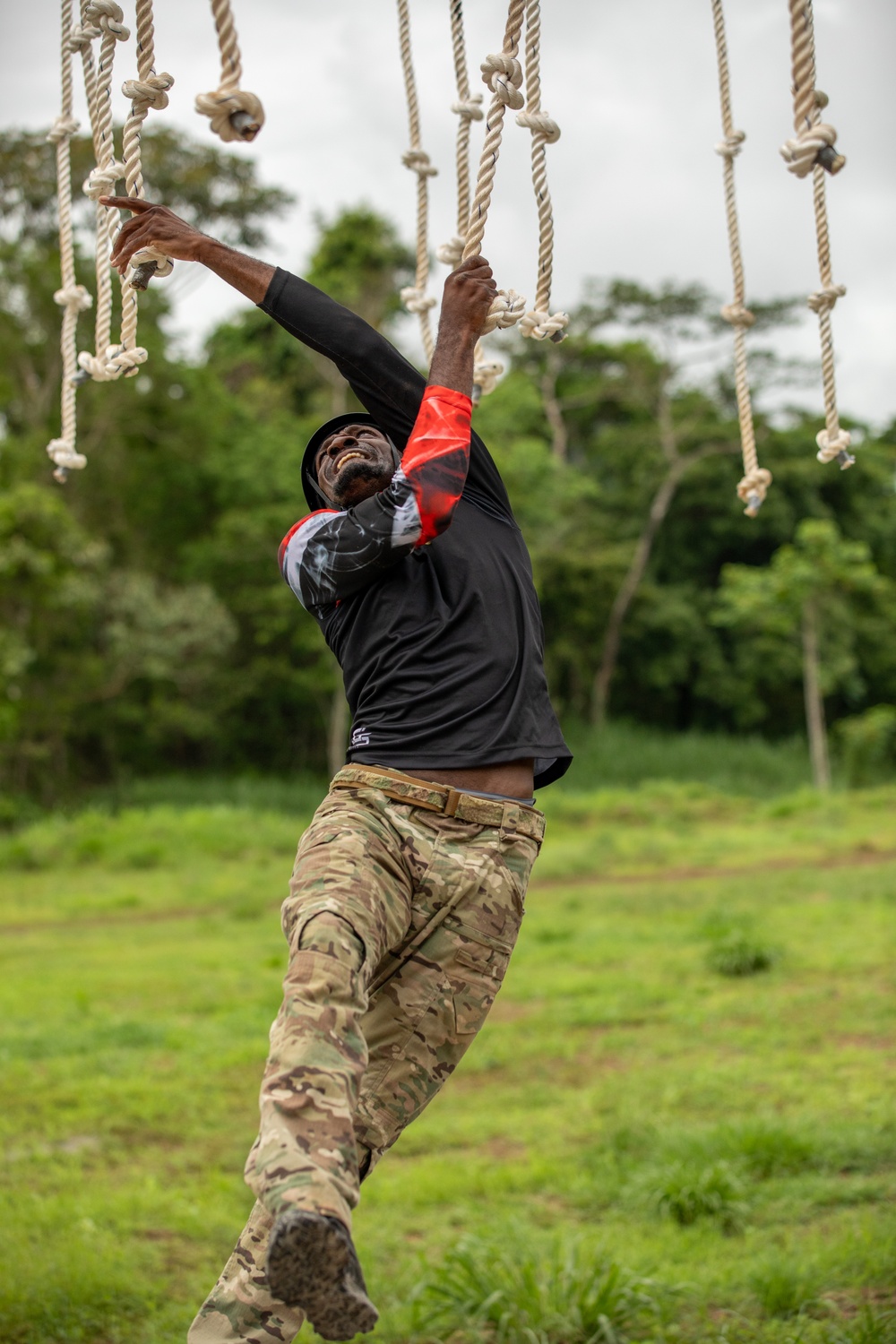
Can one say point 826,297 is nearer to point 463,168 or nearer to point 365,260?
point 463,168

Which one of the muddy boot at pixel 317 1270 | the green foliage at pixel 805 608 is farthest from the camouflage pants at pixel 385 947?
the green foliage at pixel 805 608

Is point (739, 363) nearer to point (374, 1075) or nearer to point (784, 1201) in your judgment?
point (374, 1075)

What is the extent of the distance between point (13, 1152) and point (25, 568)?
41.1ft

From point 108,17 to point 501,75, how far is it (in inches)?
40.7

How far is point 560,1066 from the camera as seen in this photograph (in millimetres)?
6918

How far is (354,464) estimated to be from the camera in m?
2.99

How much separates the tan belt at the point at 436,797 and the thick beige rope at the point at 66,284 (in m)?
1.48

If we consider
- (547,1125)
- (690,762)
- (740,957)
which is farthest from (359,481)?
(690,762)

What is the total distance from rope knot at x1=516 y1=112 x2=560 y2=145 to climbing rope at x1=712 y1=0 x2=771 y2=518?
32.8 inches

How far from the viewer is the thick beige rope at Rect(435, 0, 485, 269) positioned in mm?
3637

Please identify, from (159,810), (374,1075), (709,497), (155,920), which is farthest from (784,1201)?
(709,497)

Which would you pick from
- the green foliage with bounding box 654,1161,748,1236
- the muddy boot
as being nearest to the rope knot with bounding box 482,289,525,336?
the muddy boot

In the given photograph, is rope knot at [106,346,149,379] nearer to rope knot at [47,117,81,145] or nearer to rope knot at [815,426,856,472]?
rope knot at [47,117,81,145]

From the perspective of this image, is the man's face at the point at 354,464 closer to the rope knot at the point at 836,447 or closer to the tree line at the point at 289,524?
the rope knot at the point at 836,447
